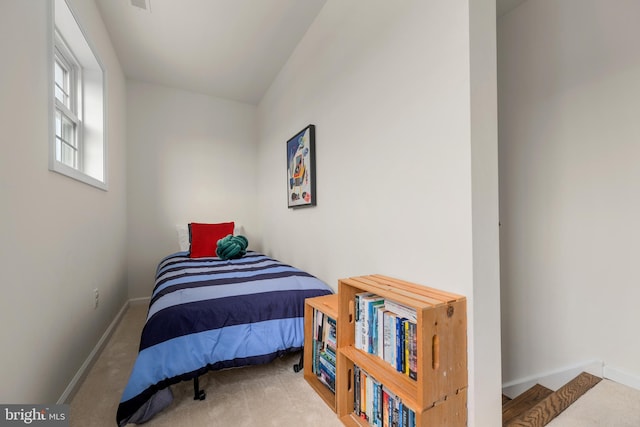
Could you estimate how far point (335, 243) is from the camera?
1.90 m

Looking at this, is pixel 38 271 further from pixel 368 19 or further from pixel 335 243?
pixel 368 19

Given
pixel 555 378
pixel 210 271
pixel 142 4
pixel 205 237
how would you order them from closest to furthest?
1. pixel 555 378
2. pixel 142 4
3. pixel 210 271
4. pixel 205 237

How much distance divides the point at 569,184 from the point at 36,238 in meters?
2.65

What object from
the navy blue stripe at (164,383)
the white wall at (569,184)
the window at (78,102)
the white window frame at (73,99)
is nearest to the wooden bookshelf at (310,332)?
the navy blue stripe at (164,383)

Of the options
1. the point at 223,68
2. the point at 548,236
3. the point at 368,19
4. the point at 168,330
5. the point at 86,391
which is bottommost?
the point at 86,391

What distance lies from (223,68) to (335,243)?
2311 millimetres

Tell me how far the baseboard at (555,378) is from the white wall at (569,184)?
0.03m

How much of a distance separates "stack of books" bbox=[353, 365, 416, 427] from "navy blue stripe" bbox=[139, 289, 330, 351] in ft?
1.72

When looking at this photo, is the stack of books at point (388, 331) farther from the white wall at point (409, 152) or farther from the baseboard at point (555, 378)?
the baseboard at point (555, 378)

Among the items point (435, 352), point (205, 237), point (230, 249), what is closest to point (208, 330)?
point (435, 352)

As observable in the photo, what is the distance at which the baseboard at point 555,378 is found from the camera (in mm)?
1397

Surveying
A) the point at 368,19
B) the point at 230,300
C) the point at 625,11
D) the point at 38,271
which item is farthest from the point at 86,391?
the point at 625,11

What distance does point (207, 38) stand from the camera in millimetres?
2373

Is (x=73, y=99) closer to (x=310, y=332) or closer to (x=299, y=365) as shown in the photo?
(x=310, y=332)
